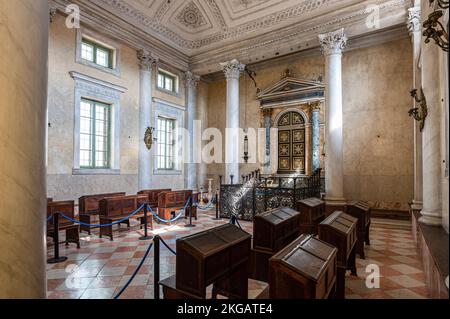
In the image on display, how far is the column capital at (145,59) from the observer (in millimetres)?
11867

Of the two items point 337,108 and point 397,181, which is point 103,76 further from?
point 397,181

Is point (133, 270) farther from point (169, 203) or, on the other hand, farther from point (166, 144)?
point (166, 144)

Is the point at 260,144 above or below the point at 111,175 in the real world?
above

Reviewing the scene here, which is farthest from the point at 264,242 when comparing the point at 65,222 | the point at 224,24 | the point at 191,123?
the point at 191,123

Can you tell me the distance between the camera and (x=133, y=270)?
449 cm

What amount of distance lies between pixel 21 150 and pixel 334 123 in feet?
29.9

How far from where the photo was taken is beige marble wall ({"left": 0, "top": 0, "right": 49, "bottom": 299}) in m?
1.77

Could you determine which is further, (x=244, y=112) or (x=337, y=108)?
(x=244, y=112)

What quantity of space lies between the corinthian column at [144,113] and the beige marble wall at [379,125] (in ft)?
25.8

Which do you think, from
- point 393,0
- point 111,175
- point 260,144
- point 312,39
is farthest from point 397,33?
point 111,175

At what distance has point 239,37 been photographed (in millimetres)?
12234

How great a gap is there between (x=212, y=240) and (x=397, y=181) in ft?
33.9

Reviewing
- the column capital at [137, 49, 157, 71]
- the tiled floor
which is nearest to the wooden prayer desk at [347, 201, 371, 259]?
the tiled floor

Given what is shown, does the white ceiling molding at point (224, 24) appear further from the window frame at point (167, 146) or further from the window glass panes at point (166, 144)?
the window glass panes at point (166, 144)
